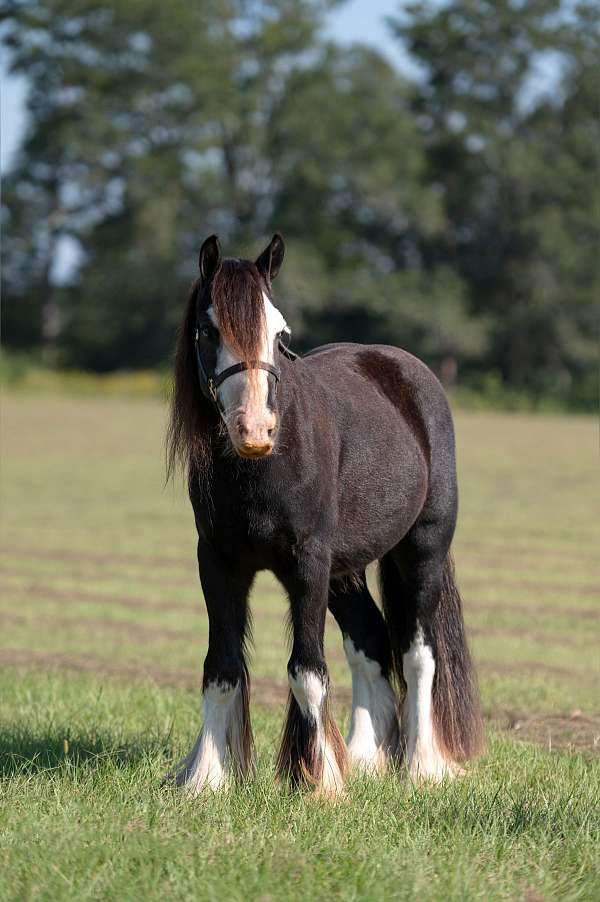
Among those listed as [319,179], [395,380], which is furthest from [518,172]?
[395,380]

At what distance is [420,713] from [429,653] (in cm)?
30

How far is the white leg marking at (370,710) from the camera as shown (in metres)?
6.12

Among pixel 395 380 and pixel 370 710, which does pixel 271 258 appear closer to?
pixel 395 380

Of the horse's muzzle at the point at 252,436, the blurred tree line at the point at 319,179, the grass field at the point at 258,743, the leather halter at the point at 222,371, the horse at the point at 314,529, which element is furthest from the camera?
the blurred tree line at the point at 319,179

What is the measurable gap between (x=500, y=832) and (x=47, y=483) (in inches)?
787

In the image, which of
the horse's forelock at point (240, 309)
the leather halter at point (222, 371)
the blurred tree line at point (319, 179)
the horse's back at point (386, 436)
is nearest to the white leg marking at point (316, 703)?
the horse's back at point (386, 436)

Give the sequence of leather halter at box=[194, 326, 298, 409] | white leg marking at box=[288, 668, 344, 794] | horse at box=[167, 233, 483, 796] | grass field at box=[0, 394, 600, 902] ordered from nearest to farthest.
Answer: grass field at box=[0, 394, 600, 902]
leather halter at box=[194, 326, 298, 409]
horse at box=[167, 233, 483, 796]
white leg marking at box=[288, 668, 344, 794]

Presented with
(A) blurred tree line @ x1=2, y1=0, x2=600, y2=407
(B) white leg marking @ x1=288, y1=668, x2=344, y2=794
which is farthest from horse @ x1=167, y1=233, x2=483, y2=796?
(A) blurred tree line @ x1=2, y1=0, x2=600, y2=407

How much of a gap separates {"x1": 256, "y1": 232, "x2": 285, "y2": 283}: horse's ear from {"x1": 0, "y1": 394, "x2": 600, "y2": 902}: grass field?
207 cm

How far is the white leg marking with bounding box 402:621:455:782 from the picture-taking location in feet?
19.3

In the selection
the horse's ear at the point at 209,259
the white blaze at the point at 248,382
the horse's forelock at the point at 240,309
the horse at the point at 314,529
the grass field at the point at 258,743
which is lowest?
the grass field at the point at 258,743

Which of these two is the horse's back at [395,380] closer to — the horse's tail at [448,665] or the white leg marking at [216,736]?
the horse's tail at [448,665]

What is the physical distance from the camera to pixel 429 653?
243 inches

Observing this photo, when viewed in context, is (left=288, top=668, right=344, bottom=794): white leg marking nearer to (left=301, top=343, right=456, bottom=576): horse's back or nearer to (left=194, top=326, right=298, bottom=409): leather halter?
(left=301, top=343, right=456, bottom=576): horse's back
